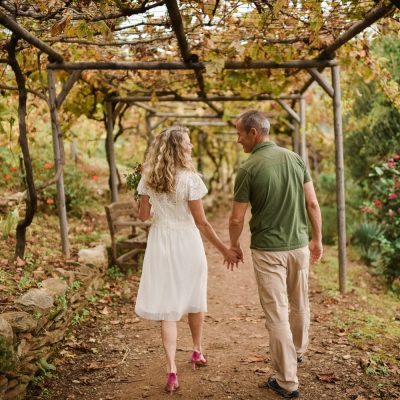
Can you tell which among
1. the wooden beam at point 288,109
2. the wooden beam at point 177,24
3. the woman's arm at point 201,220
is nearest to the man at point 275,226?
the woman's arm at point 201,220

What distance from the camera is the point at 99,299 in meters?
6.14

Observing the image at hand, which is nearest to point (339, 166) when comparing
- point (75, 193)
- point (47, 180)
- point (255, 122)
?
point (255, 122)

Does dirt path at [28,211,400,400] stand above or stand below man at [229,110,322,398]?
below

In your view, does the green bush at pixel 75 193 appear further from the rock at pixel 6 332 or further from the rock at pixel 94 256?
the rock at pixel 6 332

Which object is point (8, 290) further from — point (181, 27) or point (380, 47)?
point (380, 47)

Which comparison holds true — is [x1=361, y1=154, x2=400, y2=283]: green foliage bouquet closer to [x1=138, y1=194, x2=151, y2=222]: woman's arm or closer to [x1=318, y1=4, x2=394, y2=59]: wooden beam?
[x1=318, y1=4, x2=394, y2=59]: wooden beam

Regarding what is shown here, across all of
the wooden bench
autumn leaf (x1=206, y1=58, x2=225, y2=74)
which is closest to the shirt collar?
autumn leaf (x1=206, y1=58, x2=225, y2=74)

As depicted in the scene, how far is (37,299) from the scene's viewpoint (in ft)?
14.2

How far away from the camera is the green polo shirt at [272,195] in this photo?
11.8ft

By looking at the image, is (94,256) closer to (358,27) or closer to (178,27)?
(178,27)

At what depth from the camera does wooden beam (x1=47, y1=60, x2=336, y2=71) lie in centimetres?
602

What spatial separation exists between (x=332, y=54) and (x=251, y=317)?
351 cm

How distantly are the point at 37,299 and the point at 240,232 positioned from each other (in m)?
1.97

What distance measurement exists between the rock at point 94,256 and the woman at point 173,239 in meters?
2.68
